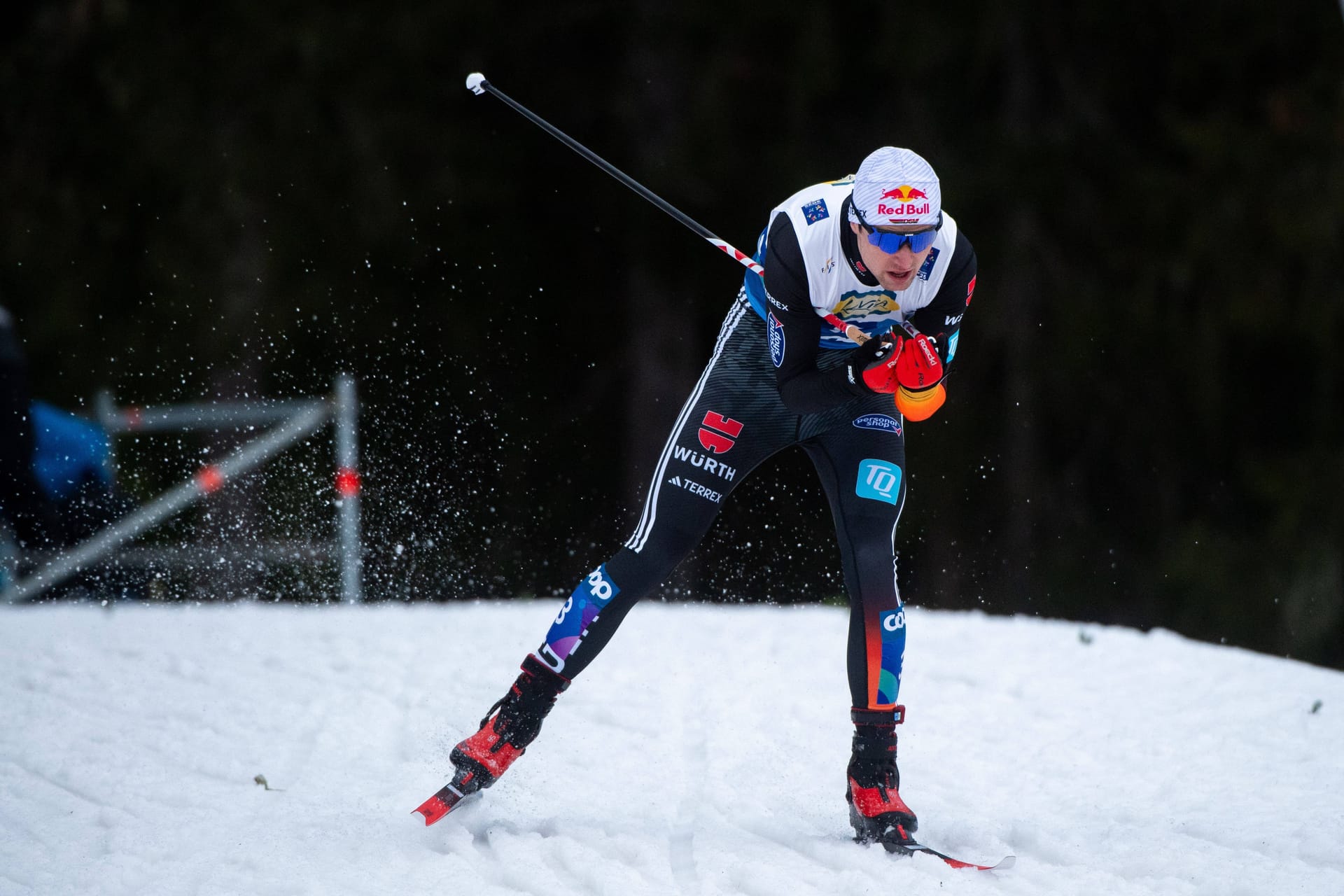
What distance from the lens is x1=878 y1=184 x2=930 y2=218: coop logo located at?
3.50 m

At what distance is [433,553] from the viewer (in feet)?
34.1

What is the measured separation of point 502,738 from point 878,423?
1.35 meters

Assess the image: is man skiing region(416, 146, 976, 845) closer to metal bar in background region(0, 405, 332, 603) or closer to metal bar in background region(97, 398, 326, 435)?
metal bar in background region(0, 405, 332, 603)

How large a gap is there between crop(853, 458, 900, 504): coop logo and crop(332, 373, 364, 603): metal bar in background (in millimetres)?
4936

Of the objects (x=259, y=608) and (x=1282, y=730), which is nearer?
(x=1282, y=730)

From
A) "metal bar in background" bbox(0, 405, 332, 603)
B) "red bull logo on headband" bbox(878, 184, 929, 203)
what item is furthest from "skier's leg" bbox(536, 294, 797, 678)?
"metal bar in background" bbox(0, 405, 332, 603)

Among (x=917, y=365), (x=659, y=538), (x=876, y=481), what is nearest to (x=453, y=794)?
(x=659, y=538)

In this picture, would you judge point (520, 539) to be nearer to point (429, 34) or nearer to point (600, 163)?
point (429, 34)

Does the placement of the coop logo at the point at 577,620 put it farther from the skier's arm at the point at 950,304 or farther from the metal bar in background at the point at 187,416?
the metal bar in background at the point at 187,416

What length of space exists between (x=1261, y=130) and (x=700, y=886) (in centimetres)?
1100

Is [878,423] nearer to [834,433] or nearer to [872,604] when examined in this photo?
[834,433]

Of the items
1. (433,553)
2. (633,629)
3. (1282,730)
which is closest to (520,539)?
(433,553)

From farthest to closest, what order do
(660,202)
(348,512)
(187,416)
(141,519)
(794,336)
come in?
(187,416)
(141,519)
(348,512)
(660,202)
(794,336)

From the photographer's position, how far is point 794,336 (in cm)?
376
